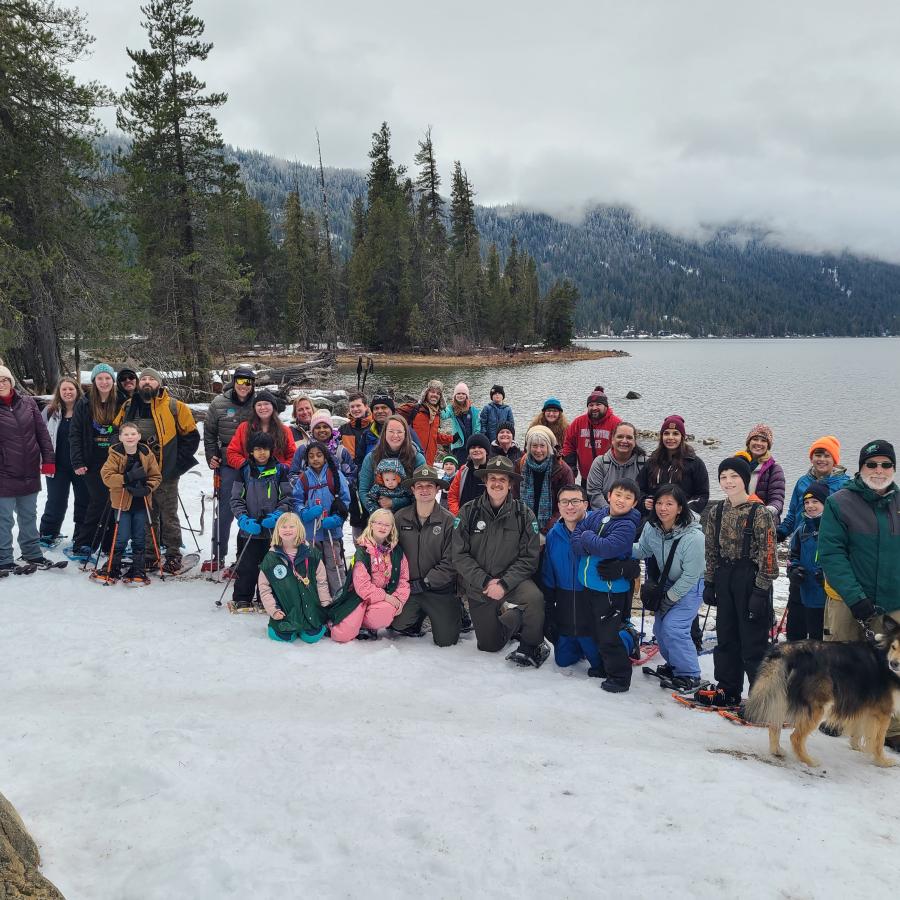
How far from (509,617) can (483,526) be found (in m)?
0.92

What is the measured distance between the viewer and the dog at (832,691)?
3.90 meters

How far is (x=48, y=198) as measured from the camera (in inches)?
589

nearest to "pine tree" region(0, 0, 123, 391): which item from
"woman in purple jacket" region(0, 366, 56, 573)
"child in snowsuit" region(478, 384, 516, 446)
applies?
"woman in purple jacket" region(0, 366, 56, 573)

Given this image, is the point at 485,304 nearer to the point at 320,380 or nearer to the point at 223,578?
the point at 320,380

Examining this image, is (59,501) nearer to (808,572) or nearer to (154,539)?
(154,539)

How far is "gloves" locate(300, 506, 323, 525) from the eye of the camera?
6457 millimetres

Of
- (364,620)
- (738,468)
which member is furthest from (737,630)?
(364,620)

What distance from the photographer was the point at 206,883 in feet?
8.83

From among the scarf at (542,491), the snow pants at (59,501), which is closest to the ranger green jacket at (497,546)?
the scarf at (542,491)

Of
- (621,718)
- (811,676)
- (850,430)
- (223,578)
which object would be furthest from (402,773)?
(850,430)

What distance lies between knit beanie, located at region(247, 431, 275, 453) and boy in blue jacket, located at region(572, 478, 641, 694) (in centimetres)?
358

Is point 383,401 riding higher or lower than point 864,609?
higher

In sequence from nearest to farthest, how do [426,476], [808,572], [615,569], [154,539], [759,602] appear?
1. [759,602]
2. [615,569]
3. [808,572]
4. [426,476]
5. [154,539]

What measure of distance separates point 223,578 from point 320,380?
29.1 m
